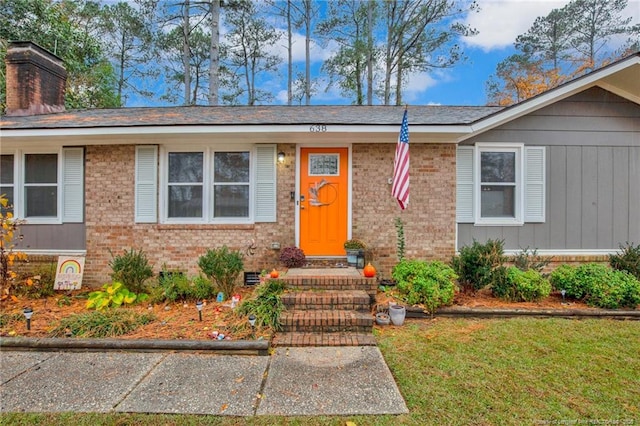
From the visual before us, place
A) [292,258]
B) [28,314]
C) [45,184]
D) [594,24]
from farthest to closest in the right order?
1. [594,24]
2. [45,184]
3. [292,258]
4. [28,314]

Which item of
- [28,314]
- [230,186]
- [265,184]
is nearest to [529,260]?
[265,184]

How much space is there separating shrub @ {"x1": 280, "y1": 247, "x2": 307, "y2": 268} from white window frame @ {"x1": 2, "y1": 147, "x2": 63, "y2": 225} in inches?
179

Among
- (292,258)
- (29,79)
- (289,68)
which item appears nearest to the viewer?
(292,258)

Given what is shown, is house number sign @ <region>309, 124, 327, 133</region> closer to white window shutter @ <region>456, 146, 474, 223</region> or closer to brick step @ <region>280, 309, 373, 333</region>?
white window shutter @ <region>456, 146, 474, 223</region>

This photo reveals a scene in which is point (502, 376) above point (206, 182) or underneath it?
underneath

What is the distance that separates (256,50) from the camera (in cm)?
1731

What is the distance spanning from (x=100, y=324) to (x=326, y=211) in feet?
12.7

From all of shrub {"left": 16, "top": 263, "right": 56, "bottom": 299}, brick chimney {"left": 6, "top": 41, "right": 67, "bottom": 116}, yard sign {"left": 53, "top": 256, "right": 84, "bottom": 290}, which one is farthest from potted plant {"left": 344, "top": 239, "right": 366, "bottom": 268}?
brick chimney {"left": 6, "top": 41, "right": 67, "bottom": 116}

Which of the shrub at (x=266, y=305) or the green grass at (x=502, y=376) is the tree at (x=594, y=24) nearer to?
the green grass at (x=502, y=376)

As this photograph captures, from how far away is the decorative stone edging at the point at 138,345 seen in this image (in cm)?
337

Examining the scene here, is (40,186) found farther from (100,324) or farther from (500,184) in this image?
(500,184)

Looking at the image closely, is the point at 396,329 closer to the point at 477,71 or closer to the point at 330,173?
the point at 330,173

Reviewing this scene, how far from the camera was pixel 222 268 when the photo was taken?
5.02 meters

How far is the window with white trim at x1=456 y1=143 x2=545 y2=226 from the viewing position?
5.84m
